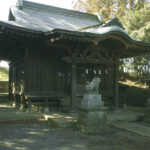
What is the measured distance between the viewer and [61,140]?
17.9 ft

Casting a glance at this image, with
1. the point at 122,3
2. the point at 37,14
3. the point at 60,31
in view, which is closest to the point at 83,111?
the point at 60,31

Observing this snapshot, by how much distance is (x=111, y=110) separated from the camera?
34.5 ft

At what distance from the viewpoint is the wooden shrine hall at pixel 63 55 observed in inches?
329

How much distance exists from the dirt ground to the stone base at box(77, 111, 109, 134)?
10.6 inches

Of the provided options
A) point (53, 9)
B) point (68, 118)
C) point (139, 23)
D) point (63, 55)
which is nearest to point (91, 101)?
point (68, 118)

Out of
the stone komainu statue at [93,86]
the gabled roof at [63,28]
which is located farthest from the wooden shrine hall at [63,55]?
the stone komainu statue at [93,86]

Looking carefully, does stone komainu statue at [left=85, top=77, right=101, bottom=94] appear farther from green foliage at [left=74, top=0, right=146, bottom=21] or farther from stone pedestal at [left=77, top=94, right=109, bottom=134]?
green foliage at [left=74, top=0, right=146, bottom=21]

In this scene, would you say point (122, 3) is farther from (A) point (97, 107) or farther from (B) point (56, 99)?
(A) point (97, 107)

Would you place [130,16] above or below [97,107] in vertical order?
above

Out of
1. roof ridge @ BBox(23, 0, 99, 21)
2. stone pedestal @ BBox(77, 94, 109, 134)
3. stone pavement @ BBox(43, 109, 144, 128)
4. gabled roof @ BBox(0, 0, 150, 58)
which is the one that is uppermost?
roof ridge @ BBox(23, 0, 99, 21)

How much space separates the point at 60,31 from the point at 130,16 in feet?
35.3

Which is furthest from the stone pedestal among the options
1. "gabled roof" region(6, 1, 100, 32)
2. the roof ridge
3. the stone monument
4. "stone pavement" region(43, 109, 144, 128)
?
the roof ridge

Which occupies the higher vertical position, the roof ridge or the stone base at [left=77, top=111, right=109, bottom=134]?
Result: the roof ridge

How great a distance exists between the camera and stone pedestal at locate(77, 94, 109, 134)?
247 inches
